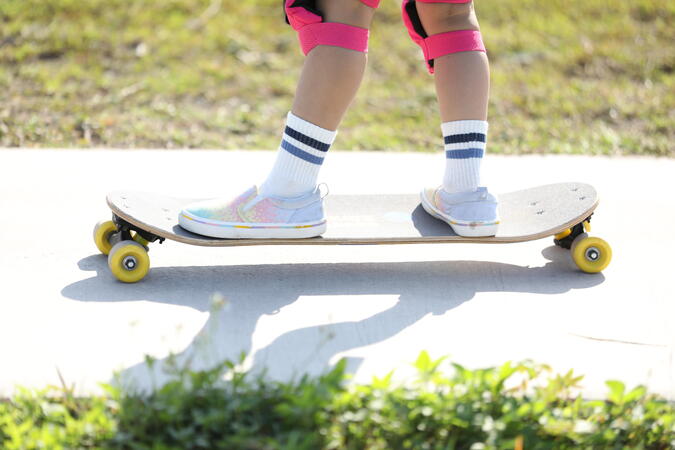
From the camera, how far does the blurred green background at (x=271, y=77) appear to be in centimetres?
434

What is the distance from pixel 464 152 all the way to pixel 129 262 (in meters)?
0.99

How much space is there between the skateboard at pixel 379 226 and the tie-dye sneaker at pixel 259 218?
23 mm

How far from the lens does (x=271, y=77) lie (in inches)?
203

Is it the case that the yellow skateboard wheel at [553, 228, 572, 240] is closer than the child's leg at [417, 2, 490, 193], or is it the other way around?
the child's leg at [417, 2, 490, 193]

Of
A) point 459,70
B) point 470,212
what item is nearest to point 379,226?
point 470,212

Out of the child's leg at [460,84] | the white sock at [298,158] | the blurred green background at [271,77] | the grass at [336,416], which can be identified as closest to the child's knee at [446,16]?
the child's leg at [460,84]

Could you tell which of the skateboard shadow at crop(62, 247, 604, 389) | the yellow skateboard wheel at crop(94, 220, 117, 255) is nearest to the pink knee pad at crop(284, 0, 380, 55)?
the skateboard shadow at crop(62, 247, 604, 389)

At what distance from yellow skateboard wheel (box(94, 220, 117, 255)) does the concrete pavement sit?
0.05 m

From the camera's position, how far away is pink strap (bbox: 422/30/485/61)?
2.45 metres

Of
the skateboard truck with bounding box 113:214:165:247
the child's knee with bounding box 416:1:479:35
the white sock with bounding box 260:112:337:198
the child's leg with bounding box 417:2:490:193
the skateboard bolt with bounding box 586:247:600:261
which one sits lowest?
the skateboard bolt with bounding box 586:247:600:261

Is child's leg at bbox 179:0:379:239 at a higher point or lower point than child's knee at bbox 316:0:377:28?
lower

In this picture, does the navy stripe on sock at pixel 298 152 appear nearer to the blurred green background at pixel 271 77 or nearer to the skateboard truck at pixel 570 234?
the skateboard truck at pixel 570 234

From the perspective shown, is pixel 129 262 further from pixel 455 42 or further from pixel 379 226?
pixel 455 42

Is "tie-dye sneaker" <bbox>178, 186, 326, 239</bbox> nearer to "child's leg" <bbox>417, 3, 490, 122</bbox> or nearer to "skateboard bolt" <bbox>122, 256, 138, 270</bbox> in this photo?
"skateboard bolt" <bbox>122, 256, 138, 270</bbox>
